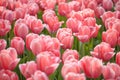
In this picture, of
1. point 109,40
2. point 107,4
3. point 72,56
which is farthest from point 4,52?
point 107,4

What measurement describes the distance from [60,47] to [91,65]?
41 centimetres

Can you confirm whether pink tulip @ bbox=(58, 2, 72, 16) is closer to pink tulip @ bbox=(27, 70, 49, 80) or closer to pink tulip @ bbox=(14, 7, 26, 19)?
pink tulip @ bbox=(14, 7, 26, 19)

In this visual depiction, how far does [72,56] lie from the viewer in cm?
133

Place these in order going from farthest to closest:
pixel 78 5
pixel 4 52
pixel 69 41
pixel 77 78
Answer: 1. pixel 78 5
2. pixel 69 41
3. pixel 4 52
4. pixel 77 78

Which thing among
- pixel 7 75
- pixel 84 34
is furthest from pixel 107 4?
pixel 7 75

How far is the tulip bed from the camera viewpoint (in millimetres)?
1253

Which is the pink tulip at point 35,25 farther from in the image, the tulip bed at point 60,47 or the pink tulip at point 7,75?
the pink tulip at point 7,75

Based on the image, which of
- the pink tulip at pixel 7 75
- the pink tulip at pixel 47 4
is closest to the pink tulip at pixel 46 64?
the pink tulip at pixel 7 75

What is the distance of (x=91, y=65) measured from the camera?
1.25m

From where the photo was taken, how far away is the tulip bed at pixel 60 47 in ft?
4.11

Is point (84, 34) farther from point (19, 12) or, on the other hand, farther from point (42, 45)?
point (19, 12)

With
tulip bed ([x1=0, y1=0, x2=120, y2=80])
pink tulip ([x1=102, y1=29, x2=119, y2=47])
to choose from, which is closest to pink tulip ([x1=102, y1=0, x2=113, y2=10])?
tulip bed ([x1=0, y1=0, x2=120, y2=80])

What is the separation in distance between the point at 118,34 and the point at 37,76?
2.00 feet

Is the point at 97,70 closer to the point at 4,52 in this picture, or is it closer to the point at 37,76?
the point at 37,76
